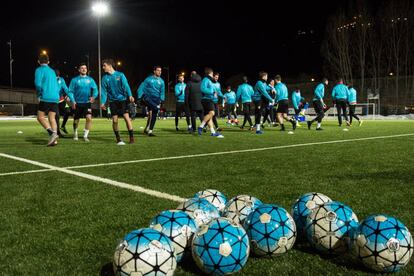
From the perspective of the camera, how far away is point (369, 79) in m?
43.7

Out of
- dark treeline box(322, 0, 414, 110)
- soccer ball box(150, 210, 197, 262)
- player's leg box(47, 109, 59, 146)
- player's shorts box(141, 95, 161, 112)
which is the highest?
dark treeline box(322, 0, 414, 110)

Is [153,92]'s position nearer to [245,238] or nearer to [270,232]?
[270,232]

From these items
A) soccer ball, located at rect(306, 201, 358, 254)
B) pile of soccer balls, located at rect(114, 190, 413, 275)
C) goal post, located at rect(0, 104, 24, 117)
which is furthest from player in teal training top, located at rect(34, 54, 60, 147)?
goal post, located at rect(0, 104, 24, 117)

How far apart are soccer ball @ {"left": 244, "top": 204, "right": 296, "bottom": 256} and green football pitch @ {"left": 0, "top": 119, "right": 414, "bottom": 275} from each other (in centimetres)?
8

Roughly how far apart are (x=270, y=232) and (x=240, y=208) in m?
0.43

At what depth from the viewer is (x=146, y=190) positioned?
4.91m

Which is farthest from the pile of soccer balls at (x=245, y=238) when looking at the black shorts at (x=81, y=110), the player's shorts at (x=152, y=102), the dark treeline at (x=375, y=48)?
the dark treeline at (x=375, y=48)

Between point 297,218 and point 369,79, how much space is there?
44154mm

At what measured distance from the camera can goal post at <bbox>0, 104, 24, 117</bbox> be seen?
42.8 metres

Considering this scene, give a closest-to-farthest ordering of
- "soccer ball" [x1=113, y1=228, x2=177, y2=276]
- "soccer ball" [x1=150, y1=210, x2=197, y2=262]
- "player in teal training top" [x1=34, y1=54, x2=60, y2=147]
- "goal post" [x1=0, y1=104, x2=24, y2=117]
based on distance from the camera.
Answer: "soccer ball" [x1=113, y1=228, x2=177, y2=276]
"soccer ball" [x1=150, y1=210, x2=197, y2=262]
"player in teal training top" [x1=34, y1=54, x2=60, y2=147]
"goal post" [x1=0, y1=104, x2=24, y2=117]

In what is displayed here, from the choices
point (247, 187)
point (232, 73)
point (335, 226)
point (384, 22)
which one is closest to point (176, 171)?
point (247, 187)

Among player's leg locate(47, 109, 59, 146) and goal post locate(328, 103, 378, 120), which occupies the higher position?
goal post locate(328, 103, 378, 120)

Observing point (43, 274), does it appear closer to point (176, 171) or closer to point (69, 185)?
point (69, 185)

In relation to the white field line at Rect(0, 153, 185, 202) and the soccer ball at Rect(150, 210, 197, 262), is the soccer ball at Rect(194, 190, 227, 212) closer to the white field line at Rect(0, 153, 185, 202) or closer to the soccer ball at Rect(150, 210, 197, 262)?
the soccer ball at Rect(150, 210, 197, 262)
